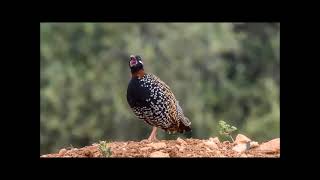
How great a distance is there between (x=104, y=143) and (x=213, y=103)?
4351mm

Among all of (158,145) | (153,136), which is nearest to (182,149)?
(158,145)

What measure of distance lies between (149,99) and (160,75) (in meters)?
3.16

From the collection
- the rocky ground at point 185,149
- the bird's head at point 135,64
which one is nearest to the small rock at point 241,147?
the rocky ground at point 185,149

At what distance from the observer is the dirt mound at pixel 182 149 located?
18.8ft

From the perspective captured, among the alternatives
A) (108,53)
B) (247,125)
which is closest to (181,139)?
(247,125)

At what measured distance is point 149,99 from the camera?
594 centimetres

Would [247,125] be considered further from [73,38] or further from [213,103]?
[73,38]

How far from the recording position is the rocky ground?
5.73 m

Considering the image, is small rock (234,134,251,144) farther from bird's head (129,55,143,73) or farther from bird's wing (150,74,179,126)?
bird's head (129,55,143,73)

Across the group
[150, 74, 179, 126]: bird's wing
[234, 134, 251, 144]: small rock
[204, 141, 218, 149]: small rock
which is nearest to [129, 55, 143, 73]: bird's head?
[150, 74, 179, 126]: bird's wing

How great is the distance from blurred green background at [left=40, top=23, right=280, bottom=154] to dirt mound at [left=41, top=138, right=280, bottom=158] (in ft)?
8.36
